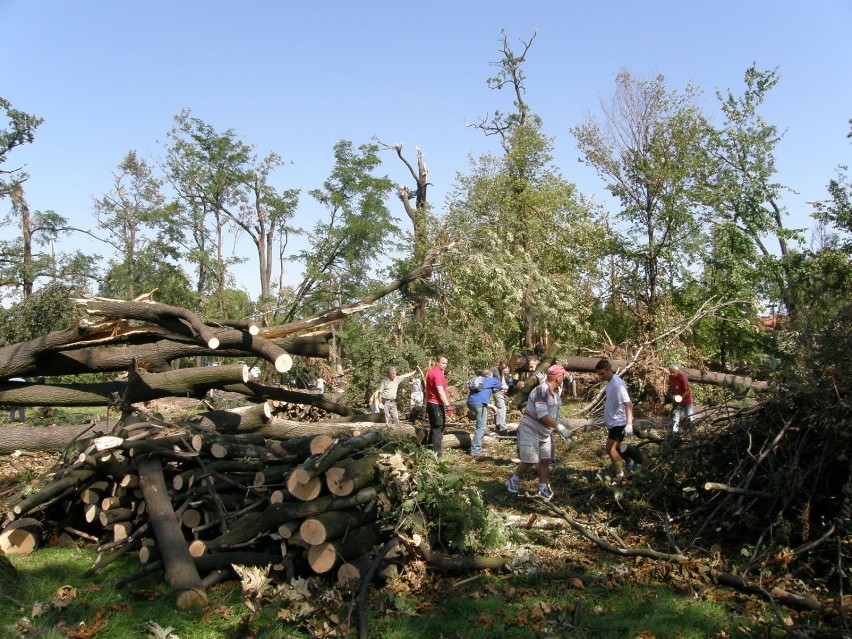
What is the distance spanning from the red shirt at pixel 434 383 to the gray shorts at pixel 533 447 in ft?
8.79

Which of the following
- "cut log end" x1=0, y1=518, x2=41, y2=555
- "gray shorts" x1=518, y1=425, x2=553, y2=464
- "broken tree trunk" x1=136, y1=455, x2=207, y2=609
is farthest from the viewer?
"gray shorts" x1=518, y1=425, x2=553, y2=464

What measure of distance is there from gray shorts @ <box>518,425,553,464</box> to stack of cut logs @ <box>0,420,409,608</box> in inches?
95.0

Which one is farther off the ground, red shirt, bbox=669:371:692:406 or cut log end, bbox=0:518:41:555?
red shirt, bbox=669:371:692:406

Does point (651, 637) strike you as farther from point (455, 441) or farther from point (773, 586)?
point (455, 441)

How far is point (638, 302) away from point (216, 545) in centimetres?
1831

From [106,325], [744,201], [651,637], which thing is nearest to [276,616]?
[651,637]

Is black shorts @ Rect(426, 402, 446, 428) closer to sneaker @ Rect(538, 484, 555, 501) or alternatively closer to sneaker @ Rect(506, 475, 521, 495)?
sneaker @ Rect(506, 475, 521, 495)

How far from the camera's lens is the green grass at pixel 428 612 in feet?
13.5

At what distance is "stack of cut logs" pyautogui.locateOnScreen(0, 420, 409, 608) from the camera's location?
15.7 feet

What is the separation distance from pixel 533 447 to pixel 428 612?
3255 mm

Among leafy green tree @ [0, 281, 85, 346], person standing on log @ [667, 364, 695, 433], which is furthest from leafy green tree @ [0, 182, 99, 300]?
person standing on log @ [667, 364, 695, 433]

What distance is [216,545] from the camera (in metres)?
4.99

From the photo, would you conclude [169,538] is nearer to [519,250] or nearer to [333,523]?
[333,523]

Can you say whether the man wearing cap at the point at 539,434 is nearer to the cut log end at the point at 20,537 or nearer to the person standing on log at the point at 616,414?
the person standing on log at the point at 616,414
